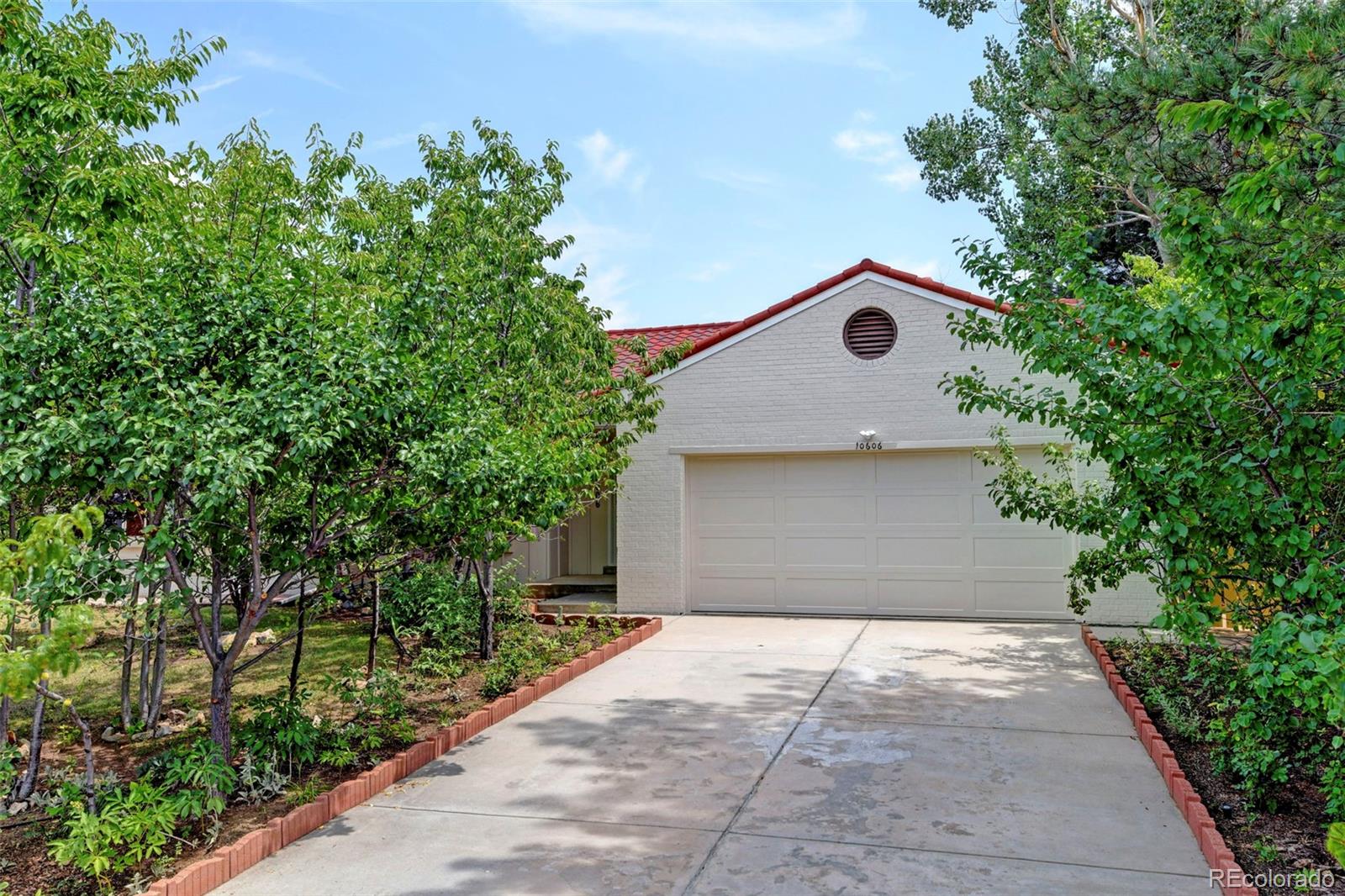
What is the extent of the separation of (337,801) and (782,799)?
2551 millimetres

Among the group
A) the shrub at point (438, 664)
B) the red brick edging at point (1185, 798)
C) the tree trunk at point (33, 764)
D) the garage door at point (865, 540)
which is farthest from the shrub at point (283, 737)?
the garage door at point (865, 540)

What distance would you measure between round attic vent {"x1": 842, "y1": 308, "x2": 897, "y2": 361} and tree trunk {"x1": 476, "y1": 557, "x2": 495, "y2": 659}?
18.7 ft

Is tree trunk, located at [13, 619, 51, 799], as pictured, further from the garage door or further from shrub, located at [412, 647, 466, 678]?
the garage door

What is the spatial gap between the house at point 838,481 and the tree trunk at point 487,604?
315cm

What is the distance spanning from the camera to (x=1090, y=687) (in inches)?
316

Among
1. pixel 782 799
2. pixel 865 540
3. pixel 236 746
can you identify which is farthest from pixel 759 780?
pixel 865 540

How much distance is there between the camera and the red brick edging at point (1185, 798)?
163 inches

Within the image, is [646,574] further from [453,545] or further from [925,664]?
[453,545]

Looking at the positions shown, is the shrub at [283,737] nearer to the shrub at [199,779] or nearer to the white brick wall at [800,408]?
the shrub at [199,779]

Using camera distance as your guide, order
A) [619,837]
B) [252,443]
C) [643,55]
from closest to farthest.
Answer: [252,443] < [619,837] < [643,55]

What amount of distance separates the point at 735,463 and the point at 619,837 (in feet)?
27.1

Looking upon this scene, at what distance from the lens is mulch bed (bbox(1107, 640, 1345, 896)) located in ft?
14.0

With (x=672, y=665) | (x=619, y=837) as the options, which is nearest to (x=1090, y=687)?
(x=672, y=665)

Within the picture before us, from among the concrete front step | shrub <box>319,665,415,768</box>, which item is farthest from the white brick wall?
shrub <box>319,665,415,768</box>
